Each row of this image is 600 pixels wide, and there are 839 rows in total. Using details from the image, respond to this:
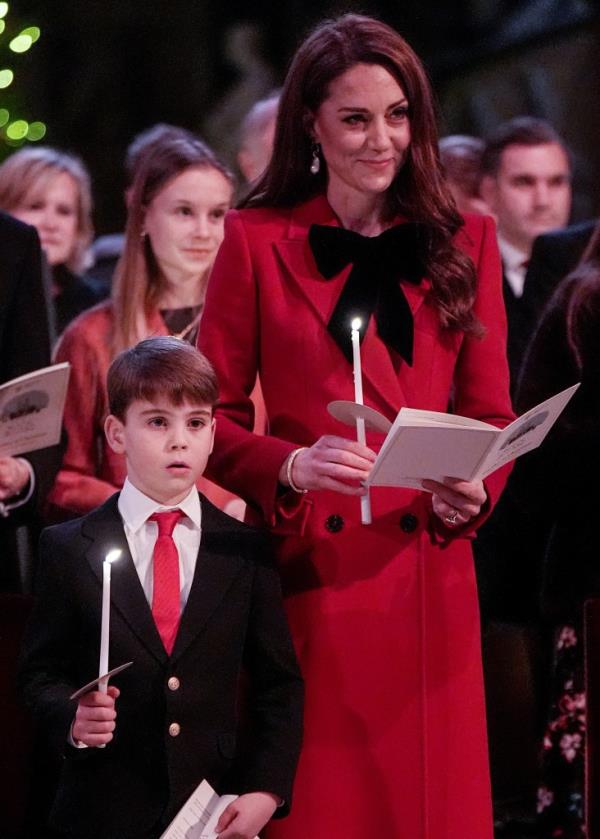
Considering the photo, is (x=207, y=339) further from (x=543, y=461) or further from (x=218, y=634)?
(x=543, y=461)

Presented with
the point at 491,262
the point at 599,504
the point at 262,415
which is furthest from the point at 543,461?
the point at 491,262

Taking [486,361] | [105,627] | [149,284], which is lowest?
[105,627]

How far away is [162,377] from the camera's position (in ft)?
7.86

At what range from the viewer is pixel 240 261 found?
2.56m

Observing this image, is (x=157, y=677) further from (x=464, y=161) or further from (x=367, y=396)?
(x=464, y=161)

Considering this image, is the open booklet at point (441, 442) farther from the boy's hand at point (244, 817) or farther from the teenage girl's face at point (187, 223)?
the teenage girl's face at point (187, 223)

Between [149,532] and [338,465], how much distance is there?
0.38 meters

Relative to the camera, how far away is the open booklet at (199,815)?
223 centimetres

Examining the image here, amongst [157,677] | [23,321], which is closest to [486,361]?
[157,677]

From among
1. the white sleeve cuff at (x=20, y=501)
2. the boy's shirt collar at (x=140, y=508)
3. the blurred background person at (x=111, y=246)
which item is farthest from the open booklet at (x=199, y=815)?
the blurred background person at (x=111, y=246)

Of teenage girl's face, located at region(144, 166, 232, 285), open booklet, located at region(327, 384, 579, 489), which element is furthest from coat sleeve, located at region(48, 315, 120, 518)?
open booklet, located at region(327, 384, 579, 489)

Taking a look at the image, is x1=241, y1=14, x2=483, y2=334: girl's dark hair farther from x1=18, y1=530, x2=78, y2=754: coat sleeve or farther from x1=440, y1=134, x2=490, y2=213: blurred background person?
x1=440, y1=134, x2=490, y2=213: blurred background person

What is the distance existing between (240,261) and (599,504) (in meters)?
1.37

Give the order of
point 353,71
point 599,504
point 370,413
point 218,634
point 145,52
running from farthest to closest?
point 145,52 < point 599,504 < point 353,71 < point 218,634 < point 370,413
